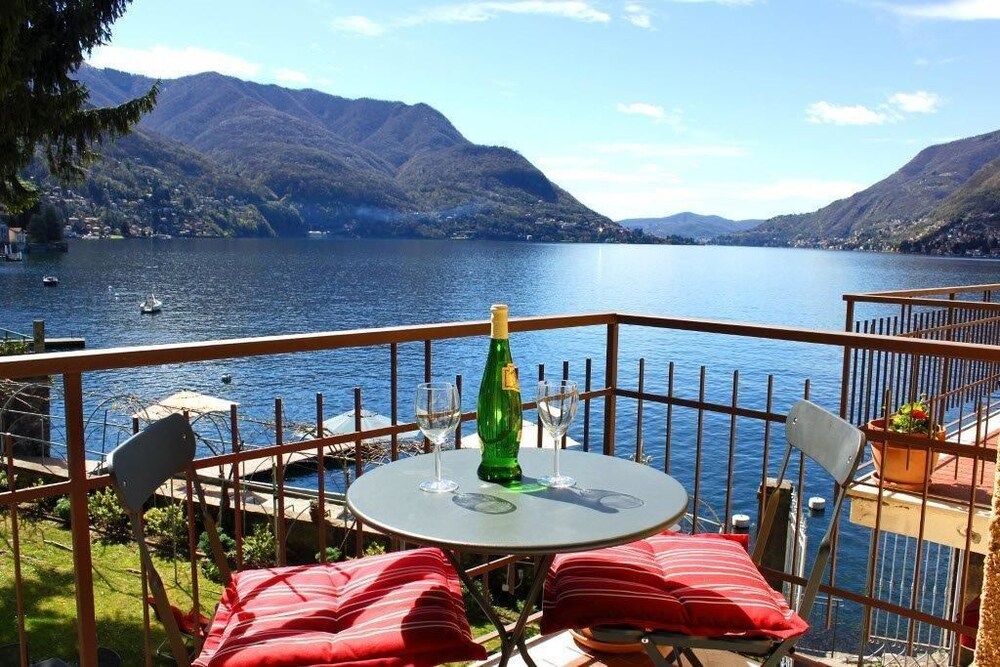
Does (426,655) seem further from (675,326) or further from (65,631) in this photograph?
(65,631)

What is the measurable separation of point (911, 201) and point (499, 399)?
104 m

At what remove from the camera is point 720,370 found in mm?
26672

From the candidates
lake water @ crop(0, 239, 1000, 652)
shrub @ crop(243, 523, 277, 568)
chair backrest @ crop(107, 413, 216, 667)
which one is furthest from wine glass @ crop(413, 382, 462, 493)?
shrub @ crop(243, 523, 277, 568)

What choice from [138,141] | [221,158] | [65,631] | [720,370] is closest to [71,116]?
[65,631]

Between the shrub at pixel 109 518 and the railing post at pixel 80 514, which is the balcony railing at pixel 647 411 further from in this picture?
the shrub at pixel 109 518

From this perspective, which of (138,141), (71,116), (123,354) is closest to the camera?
(123,354)

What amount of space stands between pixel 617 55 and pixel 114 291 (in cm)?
3829

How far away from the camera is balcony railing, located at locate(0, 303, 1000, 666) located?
200cm

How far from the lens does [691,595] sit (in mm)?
1813

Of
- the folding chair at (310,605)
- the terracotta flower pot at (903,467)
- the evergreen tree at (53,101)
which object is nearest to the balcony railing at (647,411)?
the terracotta flower pot at (903,467)

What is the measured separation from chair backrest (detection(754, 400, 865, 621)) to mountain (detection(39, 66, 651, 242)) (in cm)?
9050

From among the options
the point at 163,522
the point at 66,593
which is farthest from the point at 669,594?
the point at 163,522

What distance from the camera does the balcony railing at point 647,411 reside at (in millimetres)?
2004

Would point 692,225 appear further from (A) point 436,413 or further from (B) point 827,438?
(A) point 436,413
